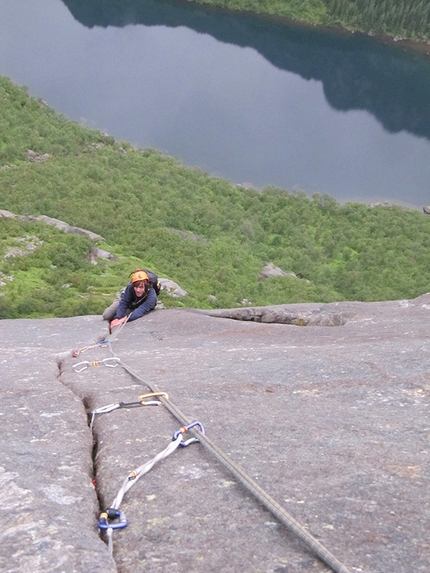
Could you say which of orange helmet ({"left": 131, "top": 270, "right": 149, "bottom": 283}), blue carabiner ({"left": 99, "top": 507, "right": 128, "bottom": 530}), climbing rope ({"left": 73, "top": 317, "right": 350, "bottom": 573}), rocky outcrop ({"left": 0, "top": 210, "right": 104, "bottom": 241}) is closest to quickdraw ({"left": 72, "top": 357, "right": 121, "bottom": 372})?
climbing rope ({"left": 73, "top": 317, "right": 350, "bottom": 573})

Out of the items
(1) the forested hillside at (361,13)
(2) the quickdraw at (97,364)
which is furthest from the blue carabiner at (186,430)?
(1) the forested hillside at (361,13)

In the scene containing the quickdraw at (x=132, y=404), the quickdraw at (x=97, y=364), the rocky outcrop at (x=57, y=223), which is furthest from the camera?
the rocky outcrop at (x=57, y=223)

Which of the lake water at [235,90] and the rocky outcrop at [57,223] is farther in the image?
the lake water at [235,90]

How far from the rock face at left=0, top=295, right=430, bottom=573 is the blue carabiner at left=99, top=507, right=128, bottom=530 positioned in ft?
0.21

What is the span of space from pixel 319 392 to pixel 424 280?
44342mm

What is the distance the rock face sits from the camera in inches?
140

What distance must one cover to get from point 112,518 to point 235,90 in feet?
279

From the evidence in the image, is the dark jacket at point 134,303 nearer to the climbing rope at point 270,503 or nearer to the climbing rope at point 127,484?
the climbing rope at point 270,503

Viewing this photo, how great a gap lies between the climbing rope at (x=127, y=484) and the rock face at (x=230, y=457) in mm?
59

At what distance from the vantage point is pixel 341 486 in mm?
4195

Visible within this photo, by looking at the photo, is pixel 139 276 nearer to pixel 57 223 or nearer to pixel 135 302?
pixel 135 302

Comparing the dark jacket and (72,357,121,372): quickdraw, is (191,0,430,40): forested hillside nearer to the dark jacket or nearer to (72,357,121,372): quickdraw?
the dark jacket

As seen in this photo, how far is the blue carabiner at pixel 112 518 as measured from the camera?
3820mm

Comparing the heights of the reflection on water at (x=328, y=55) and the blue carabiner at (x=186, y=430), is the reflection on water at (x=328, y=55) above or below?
above
